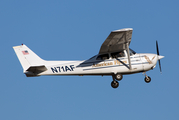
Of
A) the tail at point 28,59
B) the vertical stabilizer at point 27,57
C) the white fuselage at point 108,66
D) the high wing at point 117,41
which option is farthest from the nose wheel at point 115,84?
the vertical stabilizer at point 27,57

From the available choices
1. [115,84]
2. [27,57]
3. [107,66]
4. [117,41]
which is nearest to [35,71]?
[27,57]

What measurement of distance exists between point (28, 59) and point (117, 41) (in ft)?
21.8

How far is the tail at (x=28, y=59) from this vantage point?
70.1 feet

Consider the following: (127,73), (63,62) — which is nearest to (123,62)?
(127,73)

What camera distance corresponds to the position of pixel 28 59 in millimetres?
22078

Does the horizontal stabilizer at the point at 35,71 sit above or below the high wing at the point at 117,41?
below

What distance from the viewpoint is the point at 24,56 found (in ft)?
72.4

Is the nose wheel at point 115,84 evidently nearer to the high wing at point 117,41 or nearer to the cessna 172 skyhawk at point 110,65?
the cessna 172 skyhawk at point 110,65

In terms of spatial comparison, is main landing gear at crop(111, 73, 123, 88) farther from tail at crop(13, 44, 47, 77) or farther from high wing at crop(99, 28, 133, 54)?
tail at crop(13, 44, 47, 77)

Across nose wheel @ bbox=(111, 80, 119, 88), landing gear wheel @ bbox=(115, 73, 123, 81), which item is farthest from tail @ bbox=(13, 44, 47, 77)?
landing gear wheel @ bbox=(115, 73, 123, 81)

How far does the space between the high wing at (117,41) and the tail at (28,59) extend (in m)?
4.58

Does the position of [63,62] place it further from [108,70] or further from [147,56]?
[147,56]

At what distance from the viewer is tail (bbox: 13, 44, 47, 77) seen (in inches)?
842

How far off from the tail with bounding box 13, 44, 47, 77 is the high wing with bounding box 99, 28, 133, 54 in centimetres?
458
